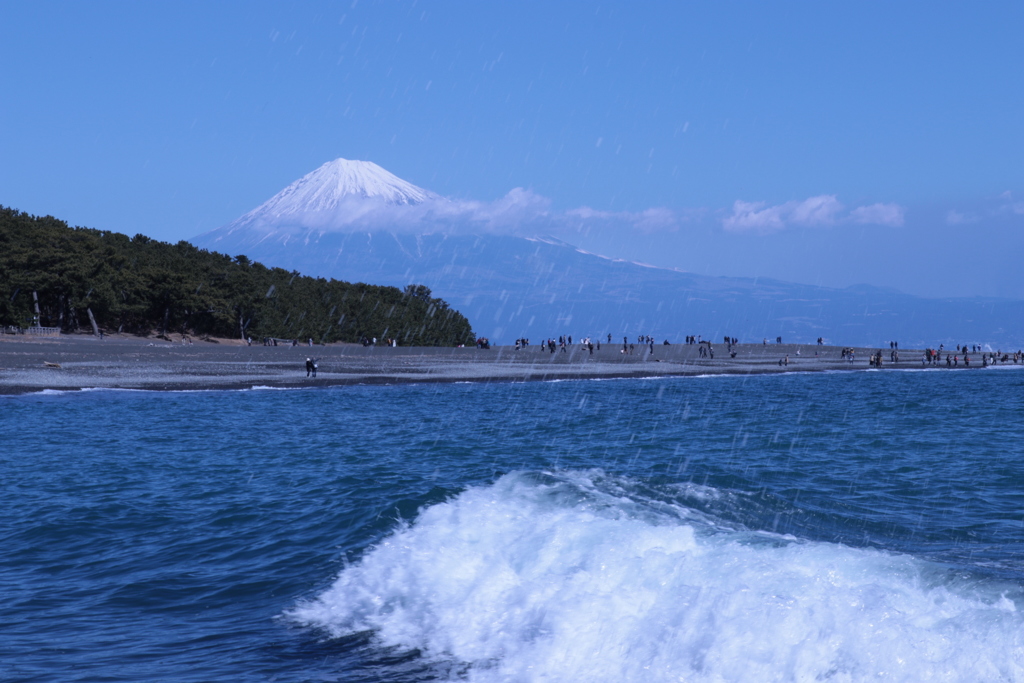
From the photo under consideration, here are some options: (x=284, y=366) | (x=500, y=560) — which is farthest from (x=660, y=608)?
(x=284, y=366)

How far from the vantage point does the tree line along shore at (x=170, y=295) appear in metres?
86.3

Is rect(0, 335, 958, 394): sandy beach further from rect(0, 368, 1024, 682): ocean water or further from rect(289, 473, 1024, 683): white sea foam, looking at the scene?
rect(289, 473, 1024, 683): white sea foam

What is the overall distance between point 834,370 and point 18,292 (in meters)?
79.8

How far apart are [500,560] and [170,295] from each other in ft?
324

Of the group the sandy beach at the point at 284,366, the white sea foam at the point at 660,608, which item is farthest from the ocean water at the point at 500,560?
the sandy beach at the point at 284,366

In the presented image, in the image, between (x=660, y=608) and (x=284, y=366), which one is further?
(x=284, y=366)

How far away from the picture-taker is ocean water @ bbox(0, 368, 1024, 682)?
8.22 metres

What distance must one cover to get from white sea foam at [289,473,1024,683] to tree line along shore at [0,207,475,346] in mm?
81909

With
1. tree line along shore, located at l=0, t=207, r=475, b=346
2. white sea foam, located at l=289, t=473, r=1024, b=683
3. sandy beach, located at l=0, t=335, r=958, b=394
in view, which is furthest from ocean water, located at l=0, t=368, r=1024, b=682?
tree line along shore, located at l=0, t=207, r=475, b=346

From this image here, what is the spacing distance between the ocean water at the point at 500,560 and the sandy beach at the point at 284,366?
22050mm

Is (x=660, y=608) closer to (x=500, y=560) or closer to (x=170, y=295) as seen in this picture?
(x=500, y=560)

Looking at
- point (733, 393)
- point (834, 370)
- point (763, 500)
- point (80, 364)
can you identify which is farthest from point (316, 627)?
point (834, 370)

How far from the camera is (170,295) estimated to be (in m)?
101

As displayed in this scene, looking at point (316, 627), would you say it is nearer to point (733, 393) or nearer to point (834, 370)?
point (733, 393)
